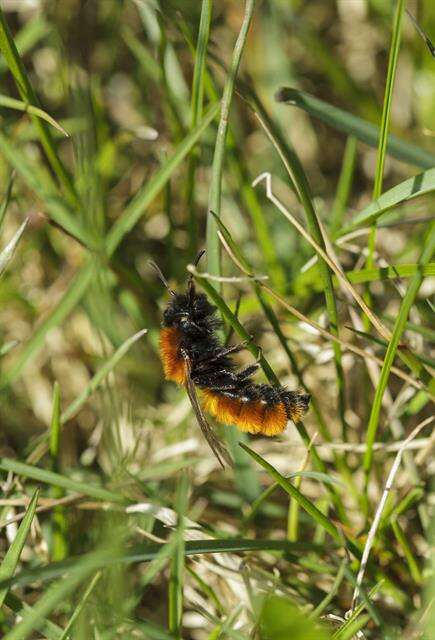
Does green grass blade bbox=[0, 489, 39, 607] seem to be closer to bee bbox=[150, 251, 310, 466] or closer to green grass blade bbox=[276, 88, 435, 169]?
bee bbox=[150, 251, 310, 466]

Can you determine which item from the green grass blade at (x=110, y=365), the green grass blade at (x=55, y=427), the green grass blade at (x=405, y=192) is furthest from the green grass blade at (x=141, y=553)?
the green grass blade at (x=405, y=192)

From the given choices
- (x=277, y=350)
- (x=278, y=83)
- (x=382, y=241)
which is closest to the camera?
(x=277, y=350)

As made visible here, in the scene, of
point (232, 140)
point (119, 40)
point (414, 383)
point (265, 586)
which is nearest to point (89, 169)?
point (232, 140)

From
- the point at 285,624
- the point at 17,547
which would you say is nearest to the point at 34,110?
the point at 17,547

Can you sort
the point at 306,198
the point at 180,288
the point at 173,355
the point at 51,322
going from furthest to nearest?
the point at 180,288
the point at 51,322
the point at 173,355
the point at 306,198

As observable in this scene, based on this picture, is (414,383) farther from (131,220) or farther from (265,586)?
(131,220)

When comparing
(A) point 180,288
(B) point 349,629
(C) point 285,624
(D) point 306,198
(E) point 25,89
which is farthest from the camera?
(A) point 180,288

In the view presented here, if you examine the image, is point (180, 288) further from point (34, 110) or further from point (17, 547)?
point (17, 547)
